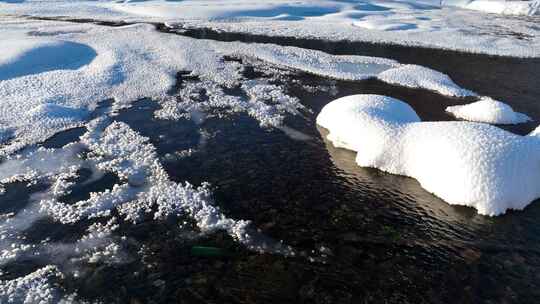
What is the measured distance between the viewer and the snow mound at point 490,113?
1747cm

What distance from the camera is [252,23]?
39500 mm

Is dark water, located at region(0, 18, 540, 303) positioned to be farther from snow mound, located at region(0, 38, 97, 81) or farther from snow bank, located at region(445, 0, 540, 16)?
snow bank, located at region(445, 0, 540, 16)

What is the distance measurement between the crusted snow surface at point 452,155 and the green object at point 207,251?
5.92 m

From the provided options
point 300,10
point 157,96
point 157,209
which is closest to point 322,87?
point 157,96

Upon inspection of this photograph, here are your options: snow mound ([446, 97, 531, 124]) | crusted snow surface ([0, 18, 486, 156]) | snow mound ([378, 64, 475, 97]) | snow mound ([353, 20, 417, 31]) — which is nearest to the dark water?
crusted snow surface ([0, 18, 486, 156])

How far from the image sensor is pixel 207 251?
973cm

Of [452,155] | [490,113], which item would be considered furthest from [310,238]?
[490,113]

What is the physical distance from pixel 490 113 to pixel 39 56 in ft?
70.4

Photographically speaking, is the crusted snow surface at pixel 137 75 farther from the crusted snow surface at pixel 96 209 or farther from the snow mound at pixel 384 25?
the snow mound at pixel 384 25

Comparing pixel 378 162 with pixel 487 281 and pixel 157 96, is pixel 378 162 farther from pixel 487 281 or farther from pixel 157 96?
pixel 157 96

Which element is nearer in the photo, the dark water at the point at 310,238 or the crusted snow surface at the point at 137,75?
the dark water at the point at 310,238

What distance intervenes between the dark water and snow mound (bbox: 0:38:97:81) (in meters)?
7.78

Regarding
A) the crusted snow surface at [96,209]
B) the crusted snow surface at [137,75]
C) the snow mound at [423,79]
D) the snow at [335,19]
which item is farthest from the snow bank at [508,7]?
the crusted snow surface at [96,209]

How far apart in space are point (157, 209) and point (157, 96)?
932 centimetres
